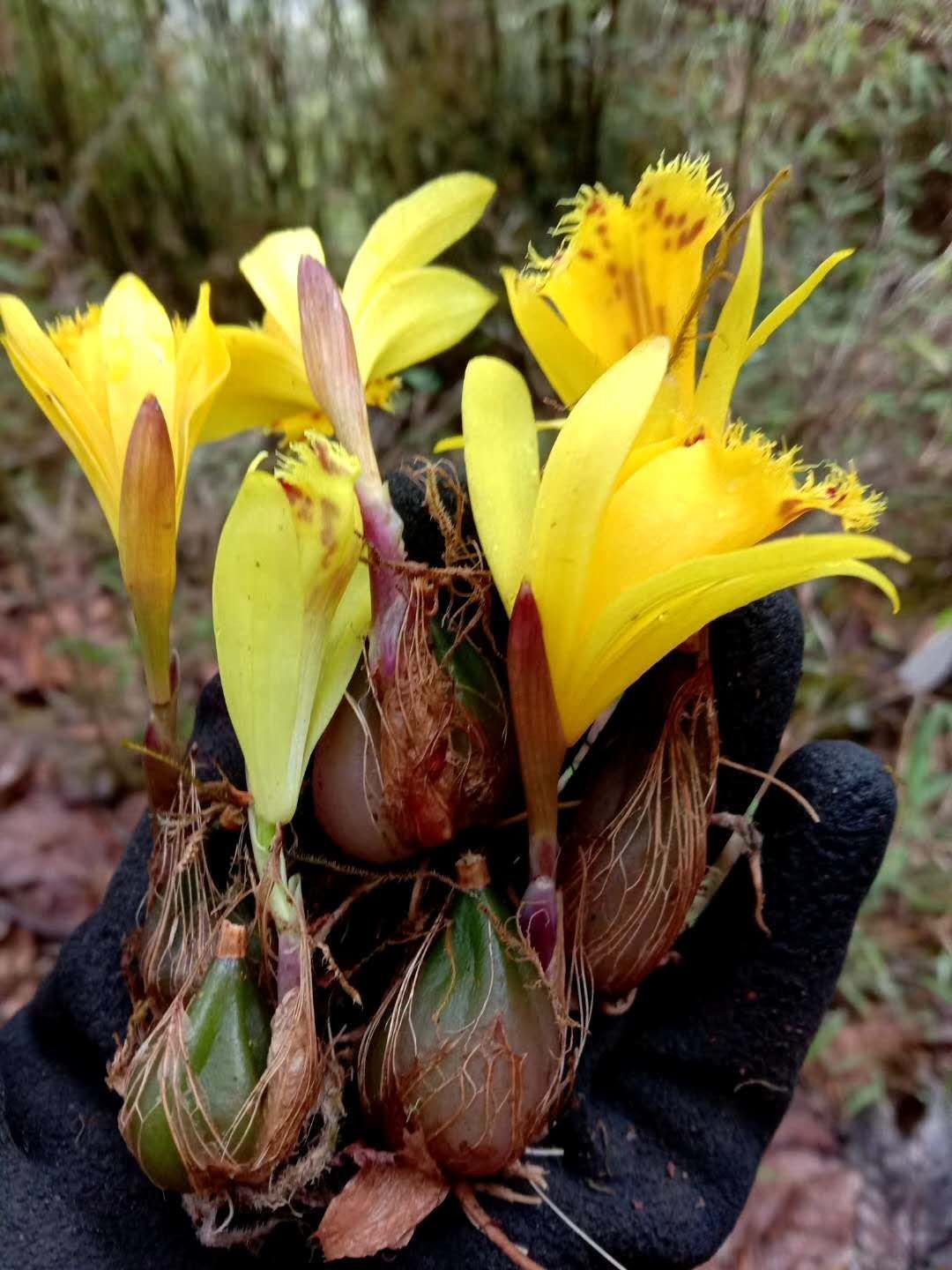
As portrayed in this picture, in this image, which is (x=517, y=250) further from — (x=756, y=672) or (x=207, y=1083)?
(x=207, y=1083)

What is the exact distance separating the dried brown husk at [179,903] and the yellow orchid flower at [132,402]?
8 cm

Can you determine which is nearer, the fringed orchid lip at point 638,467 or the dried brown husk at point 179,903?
the fringed orchid lip at point 638,467

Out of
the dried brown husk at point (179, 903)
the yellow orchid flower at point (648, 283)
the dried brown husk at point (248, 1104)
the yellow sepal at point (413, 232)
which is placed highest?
the yellow sepal at point (413, 232)

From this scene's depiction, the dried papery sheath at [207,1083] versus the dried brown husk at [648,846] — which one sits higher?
the dried brown husk at [648,846]

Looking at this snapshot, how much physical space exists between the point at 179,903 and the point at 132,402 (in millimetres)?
343

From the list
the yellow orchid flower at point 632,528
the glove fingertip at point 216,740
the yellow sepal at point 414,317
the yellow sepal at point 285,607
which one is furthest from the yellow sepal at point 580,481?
the glove fingertip at point 216,740

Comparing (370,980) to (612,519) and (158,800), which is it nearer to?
(158,800)

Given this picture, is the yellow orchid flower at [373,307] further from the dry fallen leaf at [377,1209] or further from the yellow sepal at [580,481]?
the dry fallen leaf at [377,1209]

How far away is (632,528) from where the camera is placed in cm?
58

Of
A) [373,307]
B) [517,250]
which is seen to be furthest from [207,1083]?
[517,250]

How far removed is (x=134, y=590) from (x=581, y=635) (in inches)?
11.8

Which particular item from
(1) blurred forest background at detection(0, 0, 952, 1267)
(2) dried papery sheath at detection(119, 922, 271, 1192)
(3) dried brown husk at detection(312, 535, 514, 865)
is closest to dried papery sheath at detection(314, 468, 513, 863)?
(3) dried brown husk at detection(312, 535, 514, 865)

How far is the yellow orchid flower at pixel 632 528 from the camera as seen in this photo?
0.55 meters

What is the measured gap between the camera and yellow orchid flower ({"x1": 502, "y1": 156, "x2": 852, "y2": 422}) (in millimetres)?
617
